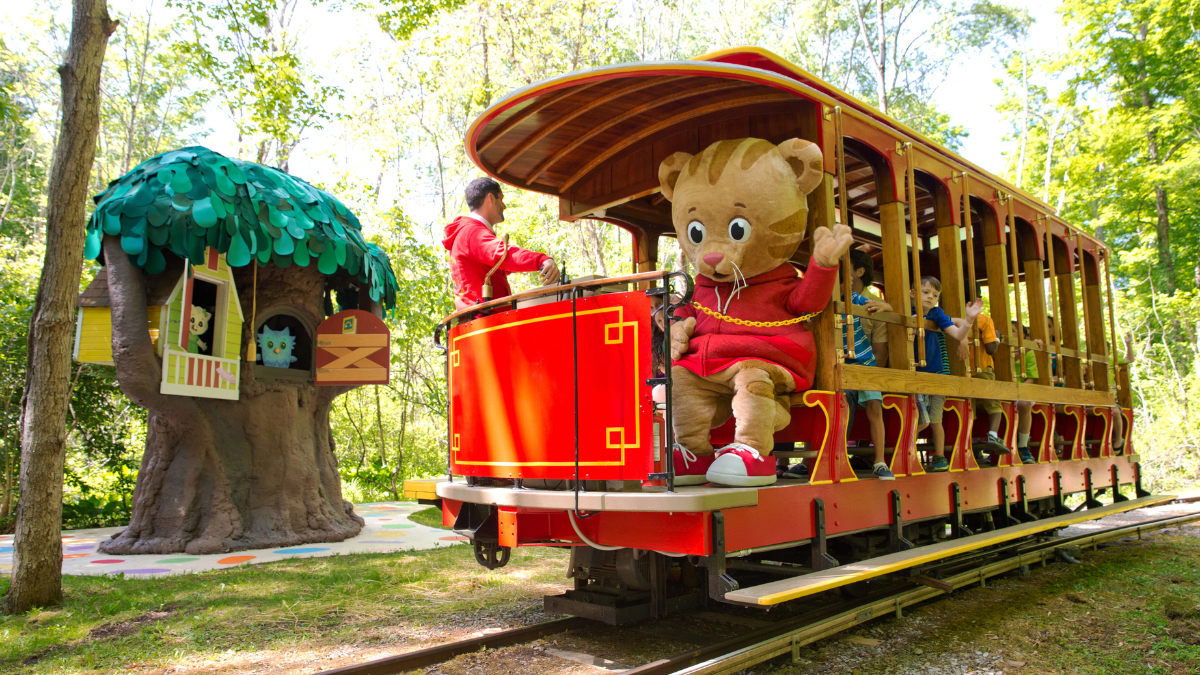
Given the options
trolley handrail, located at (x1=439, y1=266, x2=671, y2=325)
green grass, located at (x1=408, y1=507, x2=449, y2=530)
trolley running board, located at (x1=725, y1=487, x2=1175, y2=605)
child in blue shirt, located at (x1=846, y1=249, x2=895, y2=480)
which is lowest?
green grass, located at (x1=408, y1=507, x2=449, y2=530)

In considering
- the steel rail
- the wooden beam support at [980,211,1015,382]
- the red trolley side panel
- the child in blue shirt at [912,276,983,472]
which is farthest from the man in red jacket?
the wooden beam support at [980,211,1015,382]

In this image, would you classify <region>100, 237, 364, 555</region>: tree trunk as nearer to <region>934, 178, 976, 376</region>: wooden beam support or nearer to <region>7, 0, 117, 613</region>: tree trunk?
<region>7, 0, 117, 613</region>: tree trunk

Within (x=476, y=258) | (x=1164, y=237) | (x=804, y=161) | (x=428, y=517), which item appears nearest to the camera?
(x=804, y=161)

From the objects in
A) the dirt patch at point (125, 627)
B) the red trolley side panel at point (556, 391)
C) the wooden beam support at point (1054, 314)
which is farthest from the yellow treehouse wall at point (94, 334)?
the wooden beam support at point (1054, 314)

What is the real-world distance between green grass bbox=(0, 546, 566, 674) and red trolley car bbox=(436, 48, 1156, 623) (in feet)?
3.51

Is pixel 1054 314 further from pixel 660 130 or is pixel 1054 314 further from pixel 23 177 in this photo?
pixel 23 177

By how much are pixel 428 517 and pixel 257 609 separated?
593cm

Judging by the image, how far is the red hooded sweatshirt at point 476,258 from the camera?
4.27 m

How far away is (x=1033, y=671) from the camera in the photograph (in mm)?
3760

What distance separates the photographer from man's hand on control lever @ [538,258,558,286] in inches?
165

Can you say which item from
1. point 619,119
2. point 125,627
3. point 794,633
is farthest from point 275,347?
point 794,633

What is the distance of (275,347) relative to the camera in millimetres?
8867

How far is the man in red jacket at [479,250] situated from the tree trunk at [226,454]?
4.21 metres

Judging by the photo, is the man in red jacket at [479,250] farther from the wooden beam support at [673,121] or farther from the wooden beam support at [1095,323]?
the wooden beam support at [1095,323]
